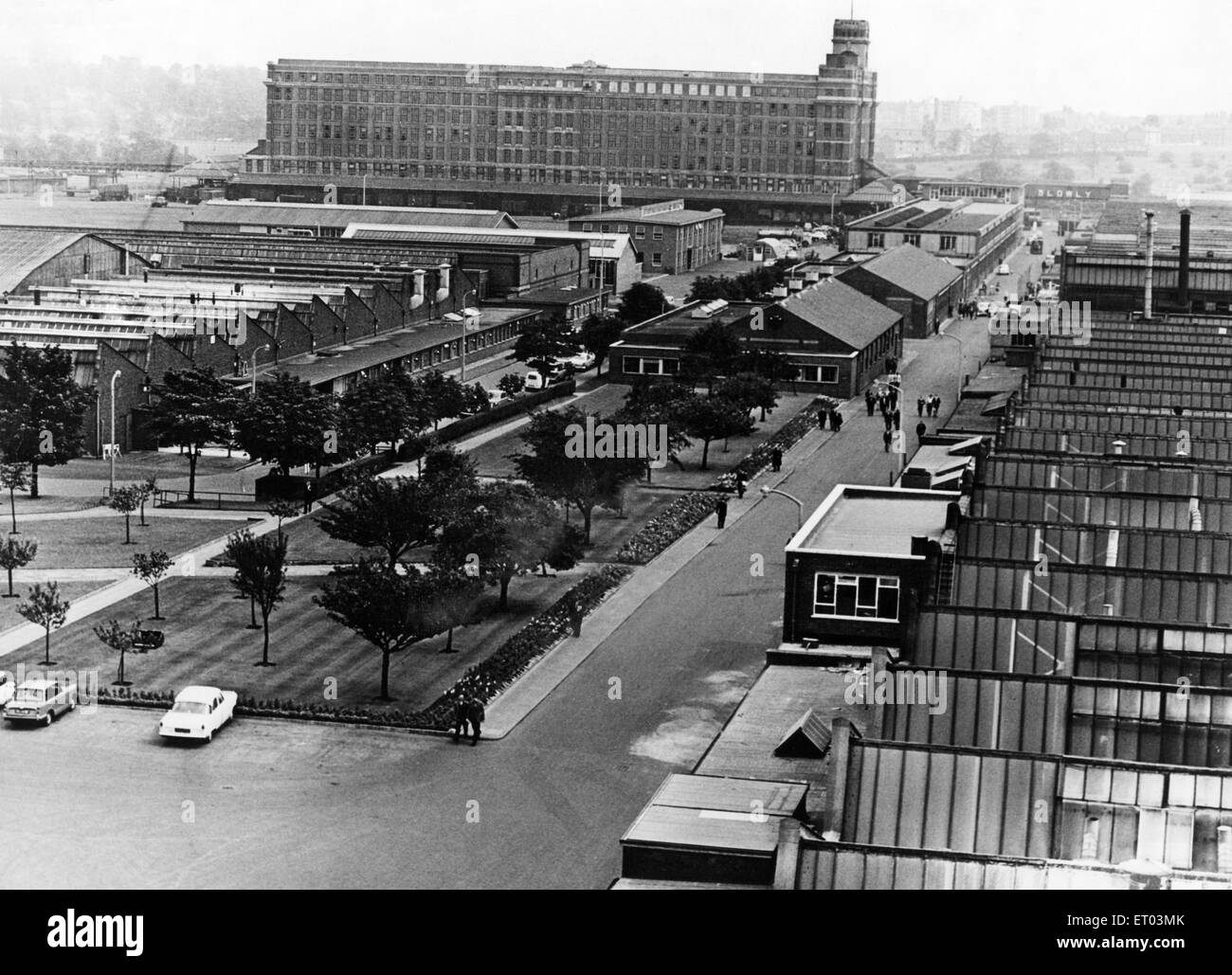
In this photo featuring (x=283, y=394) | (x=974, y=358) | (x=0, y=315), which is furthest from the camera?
(x=974, y=358)

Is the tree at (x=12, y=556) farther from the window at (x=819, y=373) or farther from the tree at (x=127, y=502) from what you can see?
the window at (x=819, y=373)

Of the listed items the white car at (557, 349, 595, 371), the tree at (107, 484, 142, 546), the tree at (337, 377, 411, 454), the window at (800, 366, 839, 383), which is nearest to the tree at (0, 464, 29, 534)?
the tree at (107, 484, 142, 546)

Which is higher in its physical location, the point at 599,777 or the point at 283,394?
the point at 283,394

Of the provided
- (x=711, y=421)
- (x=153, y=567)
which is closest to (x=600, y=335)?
(x=711, y=421)
